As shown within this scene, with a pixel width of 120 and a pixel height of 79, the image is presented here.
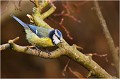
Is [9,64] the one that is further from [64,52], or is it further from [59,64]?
[64,52]

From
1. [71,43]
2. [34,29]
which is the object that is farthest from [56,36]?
[71,43]

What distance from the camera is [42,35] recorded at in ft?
5.05

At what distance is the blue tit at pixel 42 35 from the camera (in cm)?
144

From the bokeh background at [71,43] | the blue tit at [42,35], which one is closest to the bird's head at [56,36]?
the blue tit at [42,35]


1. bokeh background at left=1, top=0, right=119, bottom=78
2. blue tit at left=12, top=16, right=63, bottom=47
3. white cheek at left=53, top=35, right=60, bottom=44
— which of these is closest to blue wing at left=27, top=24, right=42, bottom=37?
blue tit at left=12, top=16, right=63, bottom=47

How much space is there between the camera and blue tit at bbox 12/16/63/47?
1.44m

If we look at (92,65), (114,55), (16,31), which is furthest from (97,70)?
(16,31)

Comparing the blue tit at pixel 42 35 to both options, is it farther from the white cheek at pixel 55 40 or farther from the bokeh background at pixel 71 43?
the bokeh background at pixel 71 43

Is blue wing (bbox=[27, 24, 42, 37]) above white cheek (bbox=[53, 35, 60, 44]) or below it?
above

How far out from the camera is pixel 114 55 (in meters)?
1.53

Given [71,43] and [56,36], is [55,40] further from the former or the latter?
[71,43]

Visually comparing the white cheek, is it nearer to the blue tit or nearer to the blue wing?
the blue tit

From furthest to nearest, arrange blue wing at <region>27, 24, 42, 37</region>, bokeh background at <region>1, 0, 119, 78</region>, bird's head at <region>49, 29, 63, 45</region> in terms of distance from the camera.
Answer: bokeh background at <region>1, 0, 119, 78</region>, blue wing at <region>27, 24, 42, 37</region>, bird's head at <region>49, 29, 63, 45</region>

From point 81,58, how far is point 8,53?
2938mm
